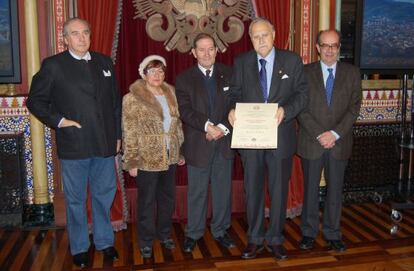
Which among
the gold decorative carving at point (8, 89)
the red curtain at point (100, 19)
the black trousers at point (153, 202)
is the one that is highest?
the red curtain at point (100, 19)

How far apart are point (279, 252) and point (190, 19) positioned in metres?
2.02

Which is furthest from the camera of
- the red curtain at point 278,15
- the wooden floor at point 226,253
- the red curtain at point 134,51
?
the red curtain at point 278,15

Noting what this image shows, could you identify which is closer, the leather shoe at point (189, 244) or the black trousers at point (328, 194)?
the black trousers at point (328, 194)

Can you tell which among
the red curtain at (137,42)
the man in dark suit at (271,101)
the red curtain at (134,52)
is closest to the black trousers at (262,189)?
the man in dark suit at (271,101)

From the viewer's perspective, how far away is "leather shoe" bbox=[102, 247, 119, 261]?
10.9 feet

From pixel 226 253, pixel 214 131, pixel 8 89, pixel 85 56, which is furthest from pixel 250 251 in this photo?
pixel 8 89

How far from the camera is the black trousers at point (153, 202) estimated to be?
3.27 meters

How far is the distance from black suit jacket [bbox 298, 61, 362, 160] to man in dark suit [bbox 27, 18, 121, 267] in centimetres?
137

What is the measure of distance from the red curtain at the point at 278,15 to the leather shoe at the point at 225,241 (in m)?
1.70

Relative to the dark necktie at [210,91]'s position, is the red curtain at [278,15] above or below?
above

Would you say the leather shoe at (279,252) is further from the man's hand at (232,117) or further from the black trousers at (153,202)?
the man's hand at (232,117)

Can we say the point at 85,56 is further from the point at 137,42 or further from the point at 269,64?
the point at 269,64

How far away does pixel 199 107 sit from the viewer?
326cm

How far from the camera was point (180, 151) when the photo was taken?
11.3ft
